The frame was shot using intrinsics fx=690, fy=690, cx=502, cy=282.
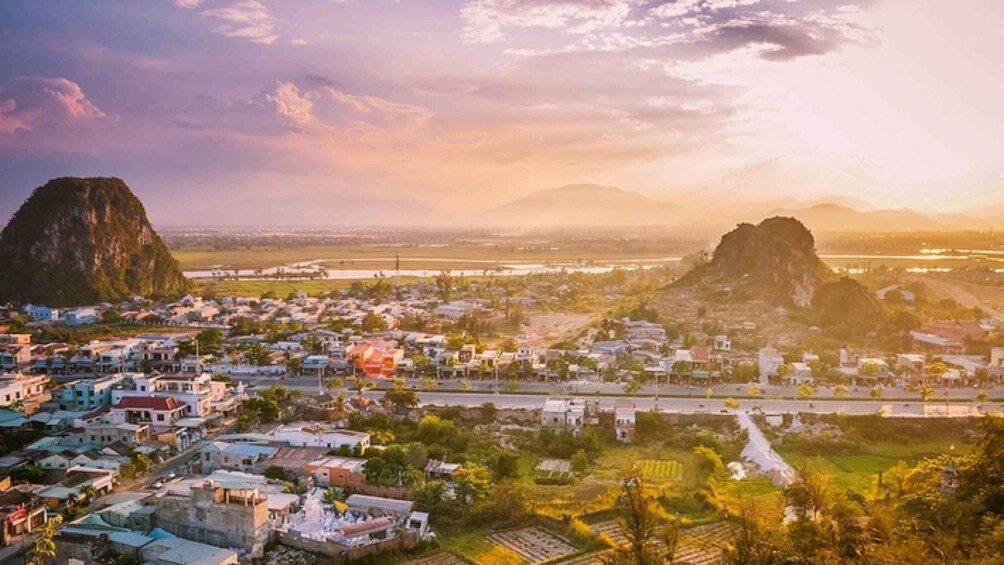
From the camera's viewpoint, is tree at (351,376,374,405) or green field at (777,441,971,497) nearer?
green field at (777,441,971,497)

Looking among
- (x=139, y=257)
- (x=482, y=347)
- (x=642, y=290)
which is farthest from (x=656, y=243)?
(x=482, y=347)

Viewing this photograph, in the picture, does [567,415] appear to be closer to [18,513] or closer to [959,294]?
[18,513]

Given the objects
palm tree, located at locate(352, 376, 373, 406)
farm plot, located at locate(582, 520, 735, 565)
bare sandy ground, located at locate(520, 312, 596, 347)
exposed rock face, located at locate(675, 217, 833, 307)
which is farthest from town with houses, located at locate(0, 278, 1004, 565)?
exposed rock face, located at locate(675, 217, 833, 307)

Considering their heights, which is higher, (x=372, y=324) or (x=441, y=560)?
(x=372, y=324)

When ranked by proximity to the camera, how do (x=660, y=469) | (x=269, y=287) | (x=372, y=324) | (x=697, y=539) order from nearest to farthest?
(x=697, y=539)
(x=660, y=469)
(x=372, y=324)
(x=269, y=287)

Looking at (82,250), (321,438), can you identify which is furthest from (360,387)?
(82,250)

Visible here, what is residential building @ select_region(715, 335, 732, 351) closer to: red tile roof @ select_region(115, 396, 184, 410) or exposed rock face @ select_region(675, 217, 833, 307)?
exposed rock face @ select_region(675, 217, 833, 307)
